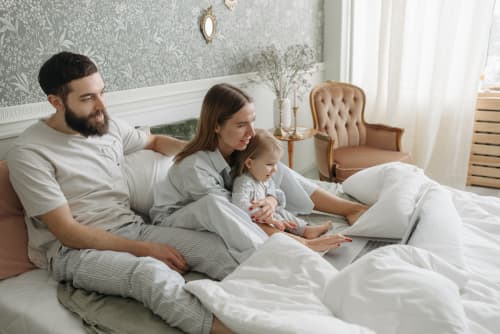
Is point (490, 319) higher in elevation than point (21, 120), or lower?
lower

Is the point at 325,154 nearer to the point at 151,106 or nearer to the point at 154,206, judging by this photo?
the point at 151,106

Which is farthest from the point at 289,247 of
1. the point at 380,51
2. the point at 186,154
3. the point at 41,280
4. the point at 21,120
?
the point at 380,51

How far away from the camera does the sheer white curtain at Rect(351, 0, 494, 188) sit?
3.32 m

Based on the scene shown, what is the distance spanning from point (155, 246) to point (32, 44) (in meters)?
0.96

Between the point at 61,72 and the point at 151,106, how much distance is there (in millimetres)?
822

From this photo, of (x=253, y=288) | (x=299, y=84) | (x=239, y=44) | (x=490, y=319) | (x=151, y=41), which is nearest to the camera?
(x=490, y=319)

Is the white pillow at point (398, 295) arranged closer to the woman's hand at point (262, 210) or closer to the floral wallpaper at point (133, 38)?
the woman's hand at point (262, 210)

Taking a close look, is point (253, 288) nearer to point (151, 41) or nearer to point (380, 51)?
point (151, 41)

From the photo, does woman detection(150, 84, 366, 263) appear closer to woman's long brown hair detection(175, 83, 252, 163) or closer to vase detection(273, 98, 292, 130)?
woman's long brown hair detection(175, 83, 252, 163)

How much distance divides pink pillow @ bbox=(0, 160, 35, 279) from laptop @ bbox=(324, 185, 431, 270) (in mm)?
1043

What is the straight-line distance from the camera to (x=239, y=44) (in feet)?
9.27

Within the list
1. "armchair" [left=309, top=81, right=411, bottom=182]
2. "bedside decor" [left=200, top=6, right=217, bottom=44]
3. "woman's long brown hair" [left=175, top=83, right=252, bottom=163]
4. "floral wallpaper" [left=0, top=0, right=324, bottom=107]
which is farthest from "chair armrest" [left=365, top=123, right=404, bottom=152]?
"woman's long brown hair" [left=175, top=83, right=252, bottom=163]

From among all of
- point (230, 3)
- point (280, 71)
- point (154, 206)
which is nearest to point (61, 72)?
point (154, 206)

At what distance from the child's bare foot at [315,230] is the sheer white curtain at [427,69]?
7.51 ft
